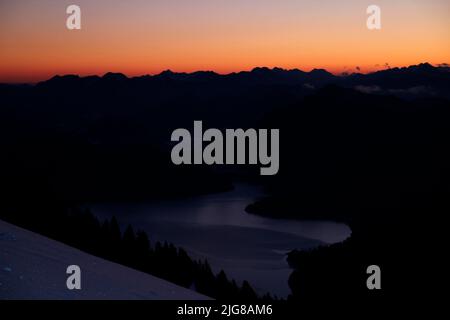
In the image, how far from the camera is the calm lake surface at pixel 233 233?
245 feet

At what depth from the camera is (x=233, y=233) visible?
99812mm

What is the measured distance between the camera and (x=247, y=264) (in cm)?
7838

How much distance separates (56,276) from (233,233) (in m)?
92.3

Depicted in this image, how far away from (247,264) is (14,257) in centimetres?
7176

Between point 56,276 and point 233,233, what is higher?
point 56,276

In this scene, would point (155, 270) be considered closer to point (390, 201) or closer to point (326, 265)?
point (326, 265)

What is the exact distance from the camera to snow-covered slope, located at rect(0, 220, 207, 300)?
291 inches

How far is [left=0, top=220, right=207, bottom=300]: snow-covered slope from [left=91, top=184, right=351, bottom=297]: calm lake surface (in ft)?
174

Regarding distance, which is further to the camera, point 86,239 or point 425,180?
point 425,180

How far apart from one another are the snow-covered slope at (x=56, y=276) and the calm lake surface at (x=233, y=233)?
174 ft

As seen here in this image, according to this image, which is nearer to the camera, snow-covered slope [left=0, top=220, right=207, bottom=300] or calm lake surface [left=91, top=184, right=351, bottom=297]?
snow-covered slope [left=0, top=220, right=207, bottom=300]

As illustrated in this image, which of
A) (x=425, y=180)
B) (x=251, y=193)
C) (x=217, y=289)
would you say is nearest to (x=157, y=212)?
(x=251, y=193)

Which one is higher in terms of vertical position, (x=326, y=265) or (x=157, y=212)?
(x=326, y=265)
